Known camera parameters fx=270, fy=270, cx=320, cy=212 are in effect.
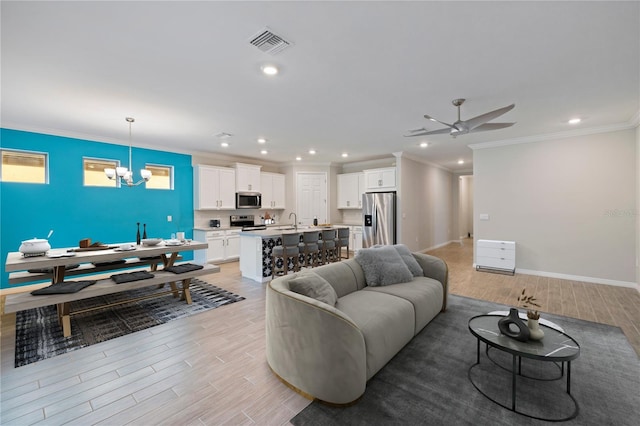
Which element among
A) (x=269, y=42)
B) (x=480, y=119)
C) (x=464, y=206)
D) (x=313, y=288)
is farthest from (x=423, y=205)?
(x=269, y=42)

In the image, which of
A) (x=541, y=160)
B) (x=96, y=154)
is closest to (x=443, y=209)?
(x=541, y=160)

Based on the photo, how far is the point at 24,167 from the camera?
4797 mm

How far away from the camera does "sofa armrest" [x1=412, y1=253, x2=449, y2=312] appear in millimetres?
3633

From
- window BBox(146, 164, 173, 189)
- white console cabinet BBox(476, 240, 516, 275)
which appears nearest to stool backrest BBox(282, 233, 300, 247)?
window BBox(146, 164, 173, 189)

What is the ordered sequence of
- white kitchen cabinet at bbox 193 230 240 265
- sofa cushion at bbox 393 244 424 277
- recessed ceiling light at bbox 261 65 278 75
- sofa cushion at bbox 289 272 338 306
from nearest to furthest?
sofa cushion at bbox 289 272 338 306, recessed ceiling light at bbox 261 65 278 75, sofa cushion at bbox 393 244 424 277, white kitchen cabinet at bbox 193 230 240 265

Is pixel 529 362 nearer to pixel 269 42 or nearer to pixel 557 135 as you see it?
pixel 269 42

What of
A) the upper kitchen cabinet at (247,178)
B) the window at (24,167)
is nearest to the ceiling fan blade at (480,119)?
the upper kitchen cabinet at (247,178)

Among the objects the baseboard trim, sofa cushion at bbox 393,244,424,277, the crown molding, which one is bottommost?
the baseboard trim

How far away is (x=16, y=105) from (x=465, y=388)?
6.27 metres

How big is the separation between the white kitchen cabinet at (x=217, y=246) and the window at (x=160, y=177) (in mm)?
1342

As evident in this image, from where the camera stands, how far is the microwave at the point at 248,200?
24.7 ft

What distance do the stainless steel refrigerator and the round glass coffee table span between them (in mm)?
4945

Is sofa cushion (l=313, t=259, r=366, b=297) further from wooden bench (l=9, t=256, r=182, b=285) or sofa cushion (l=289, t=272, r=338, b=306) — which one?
wooden bench (l=9, t=256, r=182, b=285)

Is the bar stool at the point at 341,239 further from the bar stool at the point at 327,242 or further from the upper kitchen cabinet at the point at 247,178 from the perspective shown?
the upper kitchen cabinet at the point at 247,178
